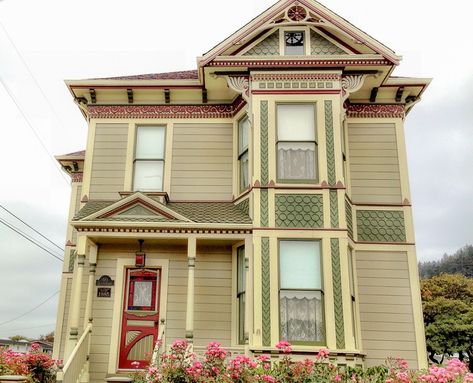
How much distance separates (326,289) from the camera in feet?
32.2

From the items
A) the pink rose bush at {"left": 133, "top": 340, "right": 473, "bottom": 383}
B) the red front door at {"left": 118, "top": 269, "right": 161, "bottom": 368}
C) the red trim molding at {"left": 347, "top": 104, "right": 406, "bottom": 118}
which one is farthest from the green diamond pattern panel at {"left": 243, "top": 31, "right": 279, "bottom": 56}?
the pink rose bush at {"left": 133, "top": 340, "right": 473, "bottom": 383}

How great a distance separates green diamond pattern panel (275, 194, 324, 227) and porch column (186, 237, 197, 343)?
1.91 meters

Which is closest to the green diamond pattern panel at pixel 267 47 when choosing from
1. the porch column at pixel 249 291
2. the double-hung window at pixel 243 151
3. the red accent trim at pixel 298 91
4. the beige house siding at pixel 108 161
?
the red accent trim at pixel 298 91

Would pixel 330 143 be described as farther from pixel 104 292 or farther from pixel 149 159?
pixel 104 292

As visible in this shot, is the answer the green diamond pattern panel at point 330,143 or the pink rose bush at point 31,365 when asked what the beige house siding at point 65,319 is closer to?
the pink rose bush at point 31,365

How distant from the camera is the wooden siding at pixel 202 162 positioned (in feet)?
38.7

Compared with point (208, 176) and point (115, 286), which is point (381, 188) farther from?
point (115, 286)

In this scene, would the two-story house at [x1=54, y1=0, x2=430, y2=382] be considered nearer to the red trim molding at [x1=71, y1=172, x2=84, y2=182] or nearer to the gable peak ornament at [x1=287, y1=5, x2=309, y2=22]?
the gable peak ornament at [x1=287, y1=5, x2=309, y2=22]

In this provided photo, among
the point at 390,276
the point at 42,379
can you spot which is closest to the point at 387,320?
the point at 390,276

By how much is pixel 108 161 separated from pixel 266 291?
5348 millimetres

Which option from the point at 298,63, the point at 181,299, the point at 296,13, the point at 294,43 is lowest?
the point at 181,299

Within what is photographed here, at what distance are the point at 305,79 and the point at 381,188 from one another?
10.8ft

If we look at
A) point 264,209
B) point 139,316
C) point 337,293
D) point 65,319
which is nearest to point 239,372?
point 337,293

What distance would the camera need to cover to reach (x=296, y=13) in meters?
11.9
